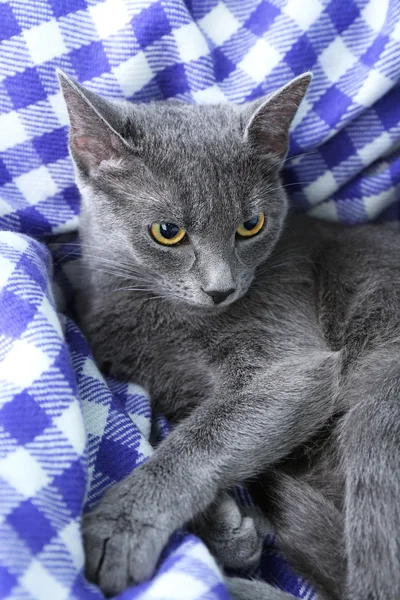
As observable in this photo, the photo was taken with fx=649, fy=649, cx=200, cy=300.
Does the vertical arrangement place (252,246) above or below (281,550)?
above

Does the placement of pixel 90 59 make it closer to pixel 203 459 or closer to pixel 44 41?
pixel 44 41

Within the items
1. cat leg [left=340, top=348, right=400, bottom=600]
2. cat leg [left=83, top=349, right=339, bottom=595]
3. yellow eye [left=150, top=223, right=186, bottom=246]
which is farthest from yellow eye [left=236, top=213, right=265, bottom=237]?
cat leg [left=340, top=348, right=400, bottom=600]

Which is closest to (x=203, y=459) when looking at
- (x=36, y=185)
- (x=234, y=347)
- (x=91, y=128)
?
(x=234, y=347)

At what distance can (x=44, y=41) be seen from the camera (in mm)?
1573

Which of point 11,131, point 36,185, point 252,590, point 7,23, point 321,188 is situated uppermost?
point 7,23

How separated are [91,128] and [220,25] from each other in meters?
0.58

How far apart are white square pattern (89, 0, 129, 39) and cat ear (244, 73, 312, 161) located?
1.32 ft

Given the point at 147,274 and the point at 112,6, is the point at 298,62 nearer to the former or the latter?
the point at 112,6

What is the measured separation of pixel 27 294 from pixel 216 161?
49 centimetres

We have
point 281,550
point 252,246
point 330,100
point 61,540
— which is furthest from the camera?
point 330,100

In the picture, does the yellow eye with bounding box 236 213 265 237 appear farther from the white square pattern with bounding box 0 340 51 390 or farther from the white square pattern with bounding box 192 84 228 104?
the white square pattern with bounding box 0 340 51 390

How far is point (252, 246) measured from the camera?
1472 millimetres

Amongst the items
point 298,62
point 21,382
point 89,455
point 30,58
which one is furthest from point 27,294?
point 298,62

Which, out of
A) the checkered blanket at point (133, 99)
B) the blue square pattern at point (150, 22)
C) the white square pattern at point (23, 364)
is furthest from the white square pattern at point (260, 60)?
the white square pattern at point (23, 364)
